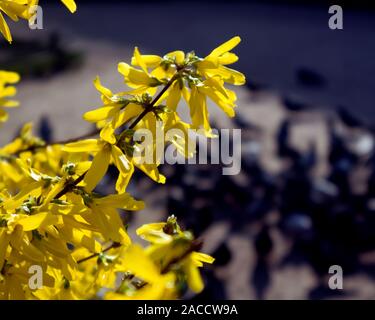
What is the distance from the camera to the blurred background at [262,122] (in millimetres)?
4512

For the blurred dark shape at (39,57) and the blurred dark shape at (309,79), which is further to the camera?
the blurred dark shape at (39,57)

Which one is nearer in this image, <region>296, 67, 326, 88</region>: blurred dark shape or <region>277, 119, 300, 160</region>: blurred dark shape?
<region>277, 119, 300, 160</region>: blurred dark shape

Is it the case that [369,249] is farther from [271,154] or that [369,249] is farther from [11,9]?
[11,9]

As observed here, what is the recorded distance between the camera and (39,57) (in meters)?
8.34

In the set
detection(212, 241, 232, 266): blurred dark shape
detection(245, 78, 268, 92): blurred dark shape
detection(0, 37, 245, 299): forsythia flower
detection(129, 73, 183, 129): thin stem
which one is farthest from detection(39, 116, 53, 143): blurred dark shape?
detection(129, 73, 183, 129): thin stem

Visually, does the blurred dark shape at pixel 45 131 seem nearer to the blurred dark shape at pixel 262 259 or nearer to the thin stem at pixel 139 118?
the blurred dark shape at pixel 262 259

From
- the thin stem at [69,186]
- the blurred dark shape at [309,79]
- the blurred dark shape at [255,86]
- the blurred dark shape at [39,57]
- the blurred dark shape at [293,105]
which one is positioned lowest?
the thin stem at [69,186]

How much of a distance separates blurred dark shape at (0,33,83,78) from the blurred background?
22 mm

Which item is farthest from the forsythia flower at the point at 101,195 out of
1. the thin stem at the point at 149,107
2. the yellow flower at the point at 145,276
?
the yellow flower at the point at 145,276

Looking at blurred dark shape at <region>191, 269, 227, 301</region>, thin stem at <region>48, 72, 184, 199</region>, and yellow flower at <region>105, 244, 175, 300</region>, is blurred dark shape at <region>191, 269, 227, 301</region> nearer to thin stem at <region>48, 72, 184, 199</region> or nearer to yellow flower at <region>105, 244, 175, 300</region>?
thin stem at <region>48, 72, 184, 199</region>

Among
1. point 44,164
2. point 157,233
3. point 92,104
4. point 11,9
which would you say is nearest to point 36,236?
point 157,233

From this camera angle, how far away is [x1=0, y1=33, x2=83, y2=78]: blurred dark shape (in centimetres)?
808

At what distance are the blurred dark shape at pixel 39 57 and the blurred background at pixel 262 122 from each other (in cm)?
2

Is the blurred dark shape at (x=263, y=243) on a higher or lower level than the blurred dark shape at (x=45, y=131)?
lower
